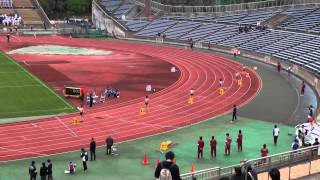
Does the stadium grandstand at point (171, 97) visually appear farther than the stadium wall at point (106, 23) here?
No

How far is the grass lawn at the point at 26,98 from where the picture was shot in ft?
109

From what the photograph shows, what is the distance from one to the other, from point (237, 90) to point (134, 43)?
35.0 m

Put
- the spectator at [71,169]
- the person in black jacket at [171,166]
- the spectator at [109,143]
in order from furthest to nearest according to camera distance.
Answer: the spectator at [109,143] → the spectator at [71,169] → the person in black jacket at [171,166]

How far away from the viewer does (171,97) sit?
1497 inches

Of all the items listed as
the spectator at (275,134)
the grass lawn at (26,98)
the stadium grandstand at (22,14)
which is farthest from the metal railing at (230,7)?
the spectator at (275,134)

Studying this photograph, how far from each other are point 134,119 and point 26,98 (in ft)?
31.2

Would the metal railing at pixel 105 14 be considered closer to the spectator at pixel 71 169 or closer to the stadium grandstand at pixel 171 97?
the stadium grandstand at pixel 171 97

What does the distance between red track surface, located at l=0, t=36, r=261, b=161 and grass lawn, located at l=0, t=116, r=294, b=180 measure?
1.15 meters

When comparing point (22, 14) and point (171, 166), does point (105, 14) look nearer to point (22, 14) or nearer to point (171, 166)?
point (22, 14)

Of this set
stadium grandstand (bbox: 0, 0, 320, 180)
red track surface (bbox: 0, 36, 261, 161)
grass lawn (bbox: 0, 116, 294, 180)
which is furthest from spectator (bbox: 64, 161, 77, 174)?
red track surface (bbox: 0, 36, 261, 161)

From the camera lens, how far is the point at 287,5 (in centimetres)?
7125

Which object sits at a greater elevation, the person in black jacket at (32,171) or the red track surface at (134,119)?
the person in black jacket at (32,171)

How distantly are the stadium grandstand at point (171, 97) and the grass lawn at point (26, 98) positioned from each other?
8 centimetres

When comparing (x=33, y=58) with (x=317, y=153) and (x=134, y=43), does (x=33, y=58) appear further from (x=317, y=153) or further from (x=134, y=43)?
(x=317, y=153)
